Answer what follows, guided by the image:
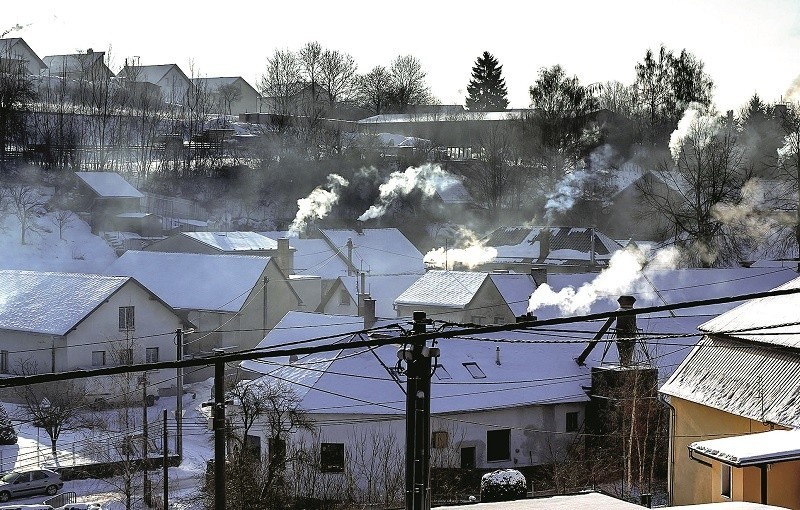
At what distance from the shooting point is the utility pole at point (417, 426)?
17.2 feet

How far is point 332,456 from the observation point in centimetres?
1952

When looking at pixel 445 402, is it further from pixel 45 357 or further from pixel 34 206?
pixel 34 206

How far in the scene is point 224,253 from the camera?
3981 centimetres

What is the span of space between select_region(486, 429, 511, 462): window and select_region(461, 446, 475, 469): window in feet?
1.11

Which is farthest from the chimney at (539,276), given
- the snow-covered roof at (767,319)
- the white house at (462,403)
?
the snow-covered roof at (767,319)

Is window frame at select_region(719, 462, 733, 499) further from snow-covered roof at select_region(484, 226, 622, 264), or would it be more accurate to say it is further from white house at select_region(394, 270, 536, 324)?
snow-covered roof at select_region(484, 226, 622, 264)

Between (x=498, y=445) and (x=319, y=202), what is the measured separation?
32.8 metres

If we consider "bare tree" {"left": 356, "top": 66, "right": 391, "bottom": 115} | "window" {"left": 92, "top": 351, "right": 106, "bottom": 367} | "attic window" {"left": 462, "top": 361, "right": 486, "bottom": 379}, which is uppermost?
"bare tree" {"left": 356, "top": 66, "right": 391, "bottom": 115}

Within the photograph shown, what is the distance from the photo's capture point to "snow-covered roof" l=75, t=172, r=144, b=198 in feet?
156

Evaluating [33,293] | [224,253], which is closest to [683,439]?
[33,293]

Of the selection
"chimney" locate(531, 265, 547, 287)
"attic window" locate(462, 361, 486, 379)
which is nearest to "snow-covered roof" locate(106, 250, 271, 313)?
"chimney" locate(531, 265, 547, 287)

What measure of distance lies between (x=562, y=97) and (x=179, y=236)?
28473 mm

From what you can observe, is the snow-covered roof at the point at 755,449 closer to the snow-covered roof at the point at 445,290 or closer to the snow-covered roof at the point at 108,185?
the snow-covered roof at the point at 445,290

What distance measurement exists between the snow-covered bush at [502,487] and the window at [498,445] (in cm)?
727
